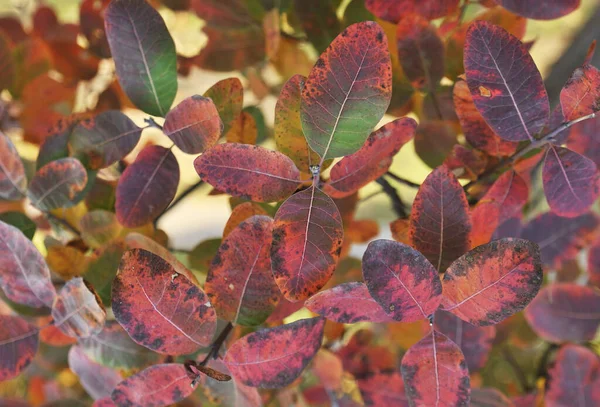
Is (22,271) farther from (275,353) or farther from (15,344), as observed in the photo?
(275,353)

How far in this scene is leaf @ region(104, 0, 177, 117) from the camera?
49 cm

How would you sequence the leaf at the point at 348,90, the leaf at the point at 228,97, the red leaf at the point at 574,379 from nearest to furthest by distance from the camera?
the leaf at the point at 348,90, the leaf at the point at 228,97, the red leaf at the point at 574,379

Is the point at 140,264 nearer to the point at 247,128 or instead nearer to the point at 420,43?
the point at 247,128

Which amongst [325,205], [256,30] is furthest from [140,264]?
[256,30]

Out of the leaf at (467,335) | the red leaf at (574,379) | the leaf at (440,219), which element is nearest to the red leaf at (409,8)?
the leaf at (440,219)

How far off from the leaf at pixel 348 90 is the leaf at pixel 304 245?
0.05 metres

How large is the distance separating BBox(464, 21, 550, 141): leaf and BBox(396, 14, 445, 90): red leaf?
0.15 metres

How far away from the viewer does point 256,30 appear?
2.54 feet

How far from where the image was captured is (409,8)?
0.57 metres

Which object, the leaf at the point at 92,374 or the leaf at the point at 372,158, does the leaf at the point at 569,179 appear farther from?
the leaf at the point at 92,374

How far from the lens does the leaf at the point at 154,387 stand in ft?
1.47

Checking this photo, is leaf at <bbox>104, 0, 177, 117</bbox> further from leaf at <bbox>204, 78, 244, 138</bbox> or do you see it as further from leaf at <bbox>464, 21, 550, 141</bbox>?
leaf at <bbox>464, 21, 550, 141</bbox>

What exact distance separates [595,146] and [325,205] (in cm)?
40

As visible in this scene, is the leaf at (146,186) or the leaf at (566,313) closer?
the leaf at (146,186)
